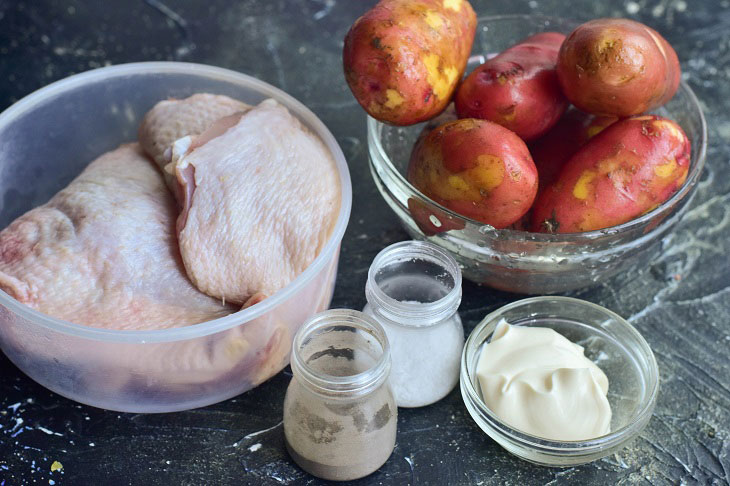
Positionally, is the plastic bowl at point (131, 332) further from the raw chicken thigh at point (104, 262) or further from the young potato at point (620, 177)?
the young potato at point (620, 177)

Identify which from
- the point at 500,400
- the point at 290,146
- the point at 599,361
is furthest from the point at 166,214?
the point at 599,361

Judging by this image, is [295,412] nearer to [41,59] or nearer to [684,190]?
Answer: [684,190]

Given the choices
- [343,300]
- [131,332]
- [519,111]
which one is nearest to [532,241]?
[519,111]

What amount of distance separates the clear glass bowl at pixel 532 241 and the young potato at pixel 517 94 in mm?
122

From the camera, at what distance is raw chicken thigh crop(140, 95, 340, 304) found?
34.7 inches

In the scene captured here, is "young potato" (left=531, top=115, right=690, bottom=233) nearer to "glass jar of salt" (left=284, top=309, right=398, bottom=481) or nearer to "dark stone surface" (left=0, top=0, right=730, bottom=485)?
"dark stone surface" (left=0, top=0, right=730, bottom=485)

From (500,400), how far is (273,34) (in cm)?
81

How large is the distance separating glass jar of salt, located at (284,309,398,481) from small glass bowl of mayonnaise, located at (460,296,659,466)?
4.3 inches

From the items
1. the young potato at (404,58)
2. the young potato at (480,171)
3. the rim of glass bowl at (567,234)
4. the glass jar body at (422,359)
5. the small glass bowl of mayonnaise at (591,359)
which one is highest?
the young potato at (404,58)

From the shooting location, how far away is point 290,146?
0.96 metres

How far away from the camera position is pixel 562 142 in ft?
3.26

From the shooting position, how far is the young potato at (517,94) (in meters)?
0.92

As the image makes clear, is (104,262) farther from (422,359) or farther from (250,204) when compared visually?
(422,359)

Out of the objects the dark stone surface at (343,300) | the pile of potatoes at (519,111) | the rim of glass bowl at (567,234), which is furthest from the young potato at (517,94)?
the dark stone surface at (343,300)
